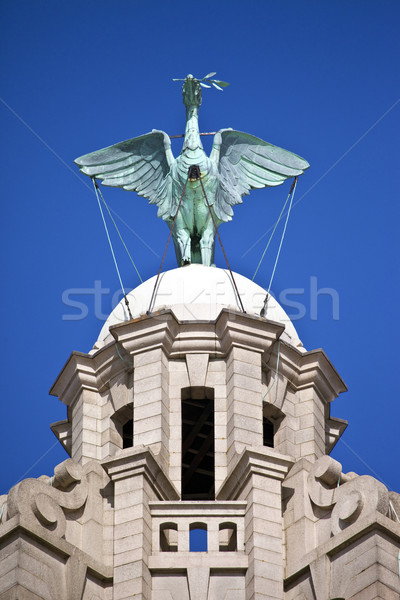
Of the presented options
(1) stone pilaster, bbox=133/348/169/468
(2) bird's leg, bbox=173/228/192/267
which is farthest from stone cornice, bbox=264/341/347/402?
(2) bird's leg, bbox=173/228/192/267

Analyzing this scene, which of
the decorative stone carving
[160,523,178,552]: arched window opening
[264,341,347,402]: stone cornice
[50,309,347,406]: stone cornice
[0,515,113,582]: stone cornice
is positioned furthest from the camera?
[264,341,347,402]: stone cornice

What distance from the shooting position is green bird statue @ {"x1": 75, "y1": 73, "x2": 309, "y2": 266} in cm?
5672

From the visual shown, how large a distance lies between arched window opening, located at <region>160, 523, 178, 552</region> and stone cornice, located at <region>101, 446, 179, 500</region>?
86 centimetres

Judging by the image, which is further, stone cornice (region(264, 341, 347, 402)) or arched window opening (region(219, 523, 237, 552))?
stone cornice (region(264, 341, 347, 402))

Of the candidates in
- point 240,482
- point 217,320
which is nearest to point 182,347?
point 217,320

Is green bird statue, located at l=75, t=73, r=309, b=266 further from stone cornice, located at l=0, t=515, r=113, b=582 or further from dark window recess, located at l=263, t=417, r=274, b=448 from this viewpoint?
stone cornice, located at l=0, t=515, r=113, b=582

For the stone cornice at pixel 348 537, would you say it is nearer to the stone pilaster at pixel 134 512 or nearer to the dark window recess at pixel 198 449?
the stone pilaster at pixel 134 512

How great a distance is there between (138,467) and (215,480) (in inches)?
90.0

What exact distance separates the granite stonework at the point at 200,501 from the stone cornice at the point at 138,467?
32 millimetres

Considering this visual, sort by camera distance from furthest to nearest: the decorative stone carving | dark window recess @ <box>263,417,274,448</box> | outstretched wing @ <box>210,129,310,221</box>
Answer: outstretched wing @ <box>210,129,310,221</box>
dark window recess @ <box>263,417,274,448</box>
the decorative stone carving

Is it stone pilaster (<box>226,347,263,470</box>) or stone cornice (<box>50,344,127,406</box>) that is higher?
stone cornice (<box>50,344,127,406</box>)

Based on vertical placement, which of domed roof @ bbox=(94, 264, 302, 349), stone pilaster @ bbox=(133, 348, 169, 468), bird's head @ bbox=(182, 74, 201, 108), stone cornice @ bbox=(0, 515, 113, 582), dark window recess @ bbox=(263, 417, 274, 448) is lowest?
stone cornice @ bbox=(0, 515, 113, 582)

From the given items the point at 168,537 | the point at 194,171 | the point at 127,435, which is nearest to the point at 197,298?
the point at 194,171

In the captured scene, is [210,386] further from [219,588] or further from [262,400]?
[219,588]
